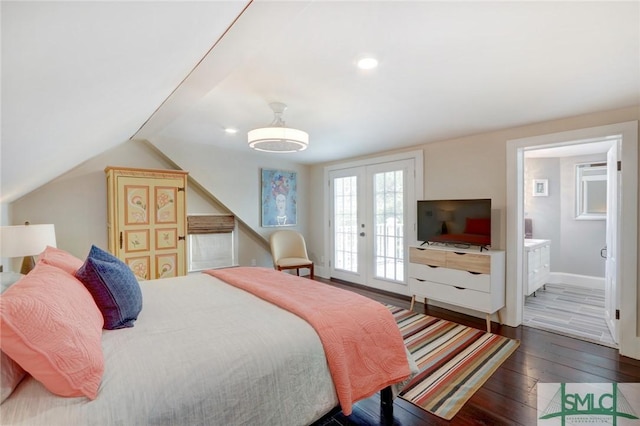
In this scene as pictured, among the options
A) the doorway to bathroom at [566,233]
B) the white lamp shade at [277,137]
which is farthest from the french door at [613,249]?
the white lamp shade at [277,137]

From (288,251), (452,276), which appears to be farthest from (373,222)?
(452,276)

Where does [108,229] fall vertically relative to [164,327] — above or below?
above

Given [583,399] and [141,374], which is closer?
[141,374]

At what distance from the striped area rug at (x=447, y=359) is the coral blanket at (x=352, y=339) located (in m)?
0.48

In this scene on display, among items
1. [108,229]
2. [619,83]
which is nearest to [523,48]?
[619,83]

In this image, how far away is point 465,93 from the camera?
2283mm

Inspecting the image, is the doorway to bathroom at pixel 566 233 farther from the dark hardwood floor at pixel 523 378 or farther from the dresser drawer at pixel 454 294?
the dresser drawer at pixel 454 294

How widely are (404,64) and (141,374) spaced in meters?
2.06

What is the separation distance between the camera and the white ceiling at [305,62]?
87 centimetres

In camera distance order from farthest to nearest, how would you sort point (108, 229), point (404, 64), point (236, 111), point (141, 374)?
point (108, 229) → point (236, 111) → point (404, 64) → point (141, 374)

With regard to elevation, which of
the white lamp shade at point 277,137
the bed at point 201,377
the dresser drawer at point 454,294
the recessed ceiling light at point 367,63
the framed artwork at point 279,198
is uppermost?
the recessed ceiling light at point 367,63

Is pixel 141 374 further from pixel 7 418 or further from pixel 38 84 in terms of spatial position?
pixel 38 84

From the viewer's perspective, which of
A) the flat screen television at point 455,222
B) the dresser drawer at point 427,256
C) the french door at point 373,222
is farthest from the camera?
the french door at point 373,222

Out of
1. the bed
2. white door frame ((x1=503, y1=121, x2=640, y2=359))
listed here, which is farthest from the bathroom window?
the bed
